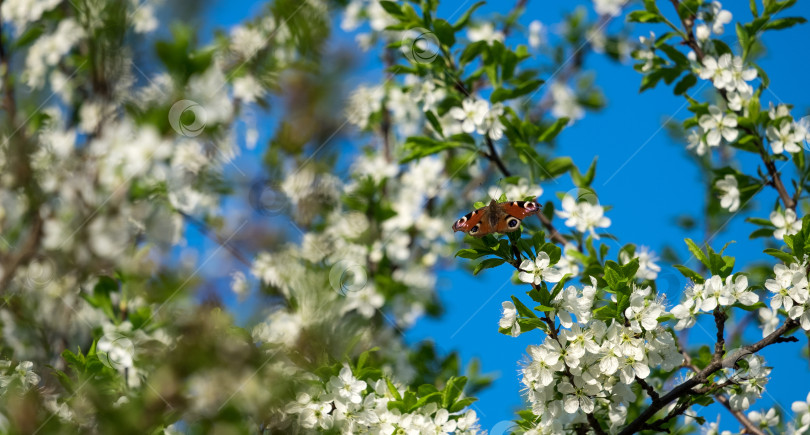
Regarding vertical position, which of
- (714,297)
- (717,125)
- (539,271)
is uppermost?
(717,125)

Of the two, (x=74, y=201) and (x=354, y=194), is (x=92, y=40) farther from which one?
(x=354, y=194)

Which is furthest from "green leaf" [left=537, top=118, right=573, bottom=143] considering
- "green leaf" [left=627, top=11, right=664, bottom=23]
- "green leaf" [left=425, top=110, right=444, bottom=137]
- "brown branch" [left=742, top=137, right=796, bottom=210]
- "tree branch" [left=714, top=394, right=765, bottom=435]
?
"tree branch" [left=714, top=394, right=765, bottom=435]

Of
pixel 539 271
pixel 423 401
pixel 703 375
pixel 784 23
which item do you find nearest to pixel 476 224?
pixel 539 271

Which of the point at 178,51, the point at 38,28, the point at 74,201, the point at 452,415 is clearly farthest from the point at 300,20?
the point at 38,28

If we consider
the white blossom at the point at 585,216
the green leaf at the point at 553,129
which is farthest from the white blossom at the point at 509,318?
the green leaf at the point at 553,129

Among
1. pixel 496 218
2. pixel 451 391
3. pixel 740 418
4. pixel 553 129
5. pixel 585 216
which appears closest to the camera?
pixel 496 218

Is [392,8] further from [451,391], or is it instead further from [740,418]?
[740,418]

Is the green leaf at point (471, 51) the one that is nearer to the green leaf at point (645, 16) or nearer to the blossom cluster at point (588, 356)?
the green leaf at point (645, 16)
